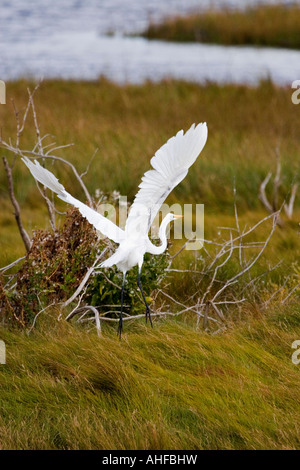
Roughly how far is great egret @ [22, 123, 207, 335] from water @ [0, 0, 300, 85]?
9593 millimetres

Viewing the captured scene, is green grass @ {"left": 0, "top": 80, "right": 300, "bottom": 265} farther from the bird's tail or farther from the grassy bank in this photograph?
the grassy bank

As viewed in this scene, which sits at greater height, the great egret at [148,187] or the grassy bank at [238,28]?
the grassy bank at [238,28]

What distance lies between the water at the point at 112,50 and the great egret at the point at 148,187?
31.5ft

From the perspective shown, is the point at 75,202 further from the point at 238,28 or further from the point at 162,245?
the point at 238,28

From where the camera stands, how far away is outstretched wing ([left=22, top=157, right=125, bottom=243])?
142 inches

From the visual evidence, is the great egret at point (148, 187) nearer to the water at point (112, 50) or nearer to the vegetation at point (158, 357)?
the vegetation at point (158, 357)

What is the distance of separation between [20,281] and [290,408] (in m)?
1.95

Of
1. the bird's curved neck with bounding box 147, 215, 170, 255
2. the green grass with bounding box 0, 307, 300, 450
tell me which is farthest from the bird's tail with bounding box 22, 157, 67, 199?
the green grass with bounding box 0, 307, 300, 450

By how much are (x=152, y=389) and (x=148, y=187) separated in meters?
1.05

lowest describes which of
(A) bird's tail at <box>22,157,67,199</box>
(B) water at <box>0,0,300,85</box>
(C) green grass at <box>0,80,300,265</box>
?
(C) green grass at <box>0,80,300,265</box>

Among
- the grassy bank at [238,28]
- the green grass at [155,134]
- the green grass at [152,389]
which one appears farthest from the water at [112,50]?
the green grass at [152,389]

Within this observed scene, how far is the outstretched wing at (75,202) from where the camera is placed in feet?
11.8

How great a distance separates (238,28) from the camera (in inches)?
930

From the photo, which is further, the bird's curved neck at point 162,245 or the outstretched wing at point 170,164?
the bird's curved neck at point 162,245
